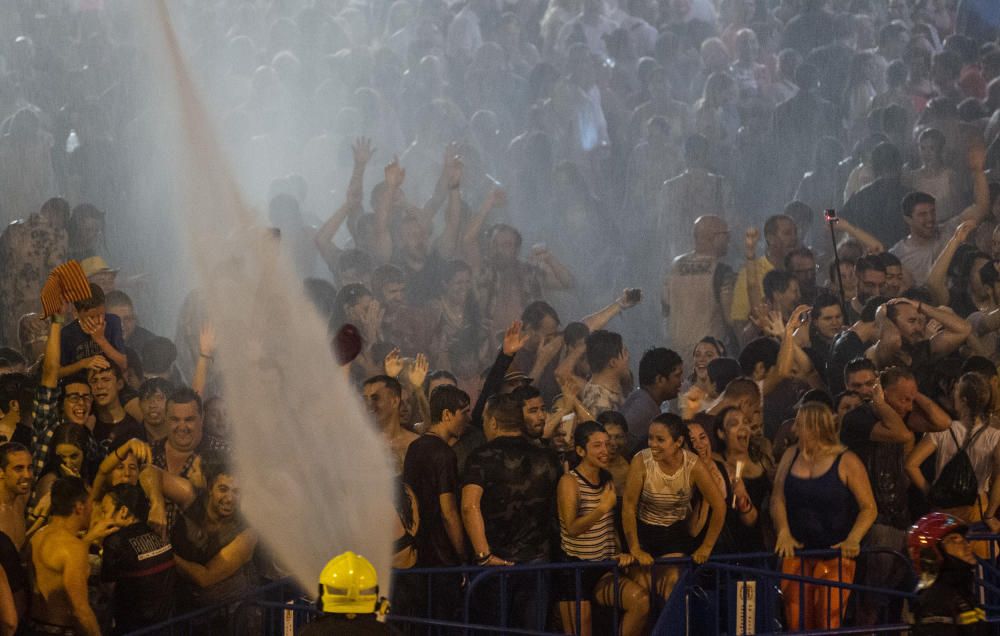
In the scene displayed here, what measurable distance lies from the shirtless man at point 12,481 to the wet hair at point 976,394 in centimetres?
422

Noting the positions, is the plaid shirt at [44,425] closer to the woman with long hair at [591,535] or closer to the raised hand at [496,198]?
the woman with long hair at [591,535]

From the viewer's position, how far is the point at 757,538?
287 inches

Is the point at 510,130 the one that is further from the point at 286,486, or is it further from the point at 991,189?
the point at 286,486

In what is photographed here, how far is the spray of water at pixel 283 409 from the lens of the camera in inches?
256

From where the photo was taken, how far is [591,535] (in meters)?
6.93

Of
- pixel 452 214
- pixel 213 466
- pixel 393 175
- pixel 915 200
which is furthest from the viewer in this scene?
pixel 452 214

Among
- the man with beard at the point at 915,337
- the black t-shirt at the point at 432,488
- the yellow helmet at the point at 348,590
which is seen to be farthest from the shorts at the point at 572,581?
the yellow helmet at the point at 348,590

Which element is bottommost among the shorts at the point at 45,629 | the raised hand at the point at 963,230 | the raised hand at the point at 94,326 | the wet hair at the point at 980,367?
the shorts at the point at 45,629

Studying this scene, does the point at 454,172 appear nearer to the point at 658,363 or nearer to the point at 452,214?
the point at 452,214

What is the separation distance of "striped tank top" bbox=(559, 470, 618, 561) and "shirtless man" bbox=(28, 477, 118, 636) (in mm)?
2080

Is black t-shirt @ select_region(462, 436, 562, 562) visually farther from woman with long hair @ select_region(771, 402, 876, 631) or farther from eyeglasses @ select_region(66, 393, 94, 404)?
eyeglasses @ select_region(66, 393, 94, 404)

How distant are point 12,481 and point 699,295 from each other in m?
5.53

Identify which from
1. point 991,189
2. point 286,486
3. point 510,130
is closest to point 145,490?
point 286,486

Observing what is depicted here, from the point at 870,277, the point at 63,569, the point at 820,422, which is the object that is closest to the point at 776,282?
the point at 870,277
